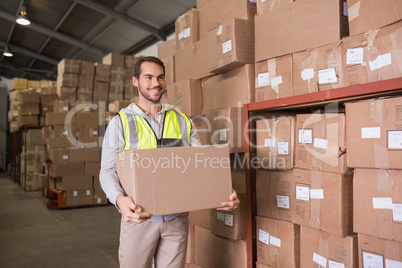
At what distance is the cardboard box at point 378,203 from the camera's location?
5.85 feet

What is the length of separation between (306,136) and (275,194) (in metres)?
0.49

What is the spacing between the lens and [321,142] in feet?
7.13

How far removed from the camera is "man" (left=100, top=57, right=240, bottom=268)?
199 centimetres

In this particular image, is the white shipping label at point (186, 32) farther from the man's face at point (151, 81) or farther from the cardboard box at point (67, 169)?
the cardboard box at point (67, 169)

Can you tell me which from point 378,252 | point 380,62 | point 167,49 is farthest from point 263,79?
point 167,49

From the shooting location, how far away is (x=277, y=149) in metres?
2.47

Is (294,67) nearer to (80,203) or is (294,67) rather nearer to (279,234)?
(279,234)

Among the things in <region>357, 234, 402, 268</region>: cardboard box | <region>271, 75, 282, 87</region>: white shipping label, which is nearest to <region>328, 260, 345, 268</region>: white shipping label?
<region>357, 234, 402, 268</region>: cardboard box

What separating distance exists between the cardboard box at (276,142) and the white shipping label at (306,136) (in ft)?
0.23

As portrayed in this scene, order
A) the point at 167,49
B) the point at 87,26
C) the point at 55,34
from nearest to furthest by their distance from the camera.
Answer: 1. the point at 167,49
2. the point at 87,26
3. the point at 55,34

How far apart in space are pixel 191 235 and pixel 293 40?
194 cm

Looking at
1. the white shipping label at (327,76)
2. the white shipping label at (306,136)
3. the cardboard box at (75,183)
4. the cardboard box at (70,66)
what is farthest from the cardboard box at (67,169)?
the white shipping label at (327,76)

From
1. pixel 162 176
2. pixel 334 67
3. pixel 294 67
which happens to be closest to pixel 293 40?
pixel 294 67

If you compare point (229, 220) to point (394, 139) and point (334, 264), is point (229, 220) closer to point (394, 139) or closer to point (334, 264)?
point (334, 264)
